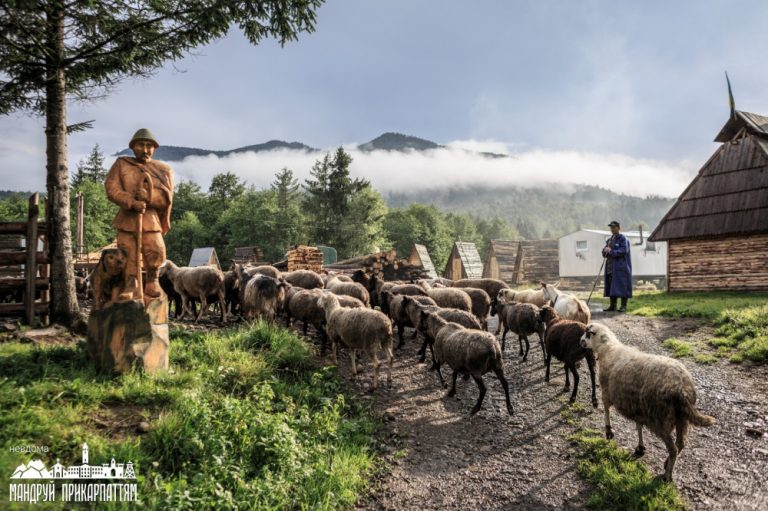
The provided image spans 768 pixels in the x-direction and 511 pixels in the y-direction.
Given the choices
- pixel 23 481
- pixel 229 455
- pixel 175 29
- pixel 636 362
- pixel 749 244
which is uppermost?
pixel 175 29

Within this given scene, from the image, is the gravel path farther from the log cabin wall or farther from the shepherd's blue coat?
the log cabin wall

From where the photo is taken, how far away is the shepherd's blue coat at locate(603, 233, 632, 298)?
14563 millimetres

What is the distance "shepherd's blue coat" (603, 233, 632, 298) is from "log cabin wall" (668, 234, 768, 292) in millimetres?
8227

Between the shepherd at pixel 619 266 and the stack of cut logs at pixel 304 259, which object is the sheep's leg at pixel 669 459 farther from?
the stack of cut logs at pixel 304 259

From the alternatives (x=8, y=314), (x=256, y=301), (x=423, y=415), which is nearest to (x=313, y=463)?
(x=423, y=415)

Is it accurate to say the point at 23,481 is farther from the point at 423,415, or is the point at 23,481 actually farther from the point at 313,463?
the point at 423,415

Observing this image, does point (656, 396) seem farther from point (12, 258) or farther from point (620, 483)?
point (12, 258)

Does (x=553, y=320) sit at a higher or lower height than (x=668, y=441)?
higher

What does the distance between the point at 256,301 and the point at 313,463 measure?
5829 mm

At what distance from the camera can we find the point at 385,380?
307 inches

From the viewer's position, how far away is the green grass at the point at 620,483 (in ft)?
13.1

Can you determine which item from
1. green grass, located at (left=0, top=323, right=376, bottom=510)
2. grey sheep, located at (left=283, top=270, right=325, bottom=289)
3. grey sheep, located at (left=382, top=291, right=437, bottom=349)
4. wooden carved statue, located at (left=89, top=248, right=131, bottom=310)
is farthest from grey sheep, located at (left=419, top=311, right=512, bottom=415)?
grey sheep, located at (left=283, top=270, right=325, bottom=289)

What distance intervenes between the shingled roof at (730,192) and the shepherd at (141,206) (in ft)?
76.2

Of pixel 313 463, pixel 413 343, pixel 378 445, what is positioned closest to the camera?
pixel 313 463
